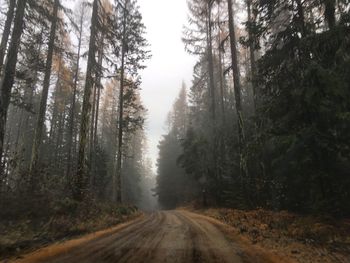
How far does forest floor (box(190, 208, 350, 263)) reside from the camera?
6.07 meters

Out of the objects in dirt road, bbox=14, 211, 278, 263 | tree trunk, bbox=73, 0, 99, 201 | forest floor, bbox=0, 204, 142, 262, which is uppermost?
tree trunk, bbox=73, 0, 99, 201

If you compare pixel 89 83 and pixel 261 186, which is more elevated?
pixel 89 83

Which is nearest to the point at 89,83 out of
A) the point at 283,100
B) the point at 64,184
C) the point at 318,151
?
the point at 64,184

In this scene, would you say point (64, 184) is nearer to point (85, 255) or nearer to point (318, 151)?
point (85, 255)

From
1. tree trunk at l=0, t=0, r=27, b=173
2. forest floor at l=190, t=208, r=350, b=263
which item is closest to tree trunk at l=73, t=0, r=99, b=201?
tree trunk at l=0, t=0, r=27, b=173

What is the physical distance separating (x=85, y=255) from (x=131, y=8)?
894 inches

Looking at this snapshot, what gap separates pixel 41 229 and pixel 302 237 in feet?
20.9

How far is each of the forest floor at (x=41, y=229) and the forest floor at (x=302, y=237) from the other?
14.4 ft

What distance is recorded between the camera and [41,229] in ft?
26.0

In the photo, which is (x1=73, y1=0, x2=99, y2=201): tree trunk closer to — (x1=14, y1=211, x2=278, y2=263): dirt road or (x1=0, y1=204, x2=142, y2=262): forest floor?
(x1=0, y1=204, x2=142, y2=262): forest floor

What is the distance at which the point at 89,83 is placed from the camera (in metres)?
14.7

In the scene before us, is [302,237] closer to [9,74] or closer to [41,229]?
[41,229]

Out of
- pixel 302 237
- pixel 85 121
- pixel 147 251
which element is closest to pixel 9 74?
pixel 85 121

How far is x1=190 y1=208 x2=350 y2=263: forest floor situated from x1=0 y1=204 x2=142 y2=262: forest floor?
4.40m
